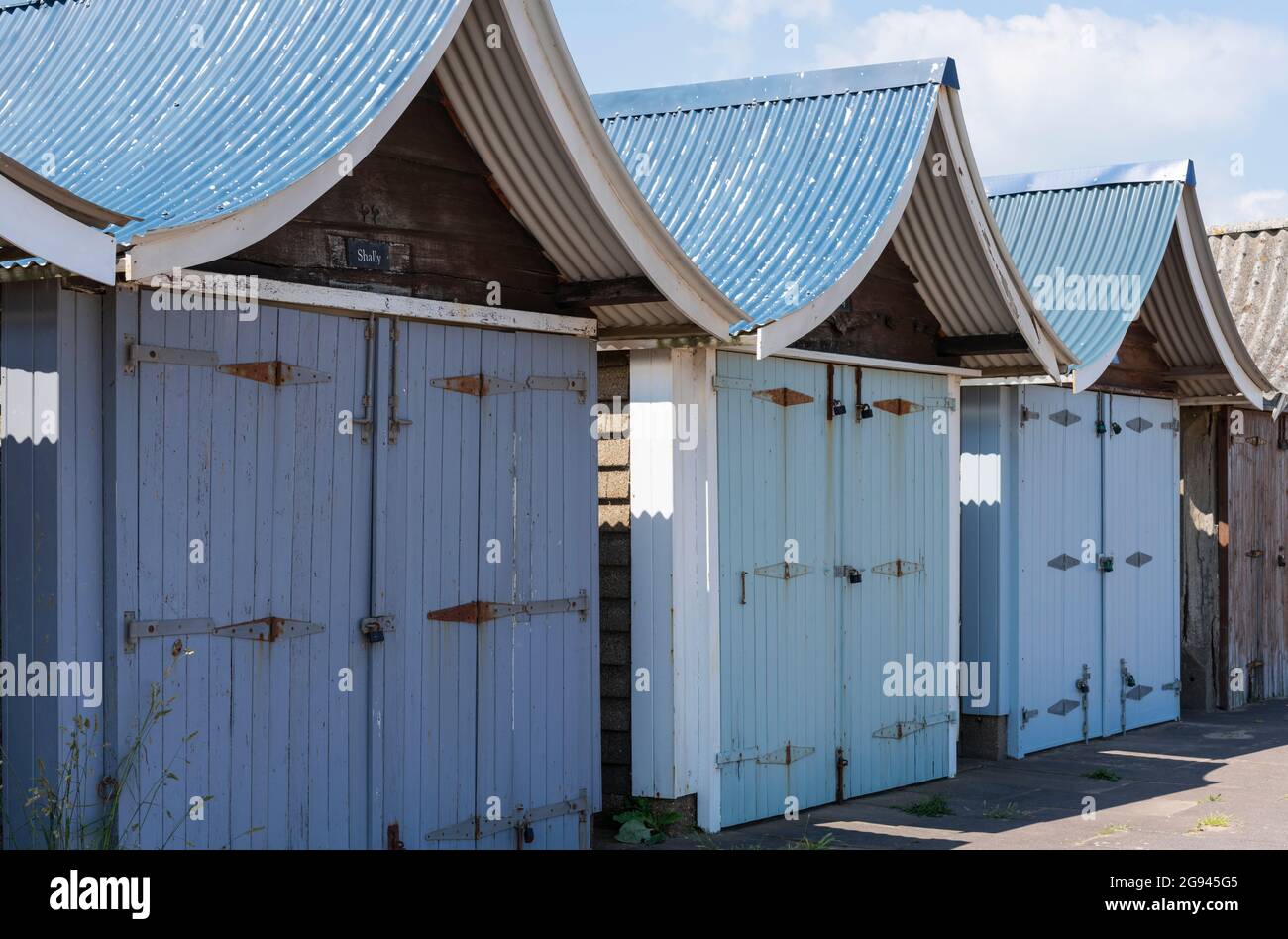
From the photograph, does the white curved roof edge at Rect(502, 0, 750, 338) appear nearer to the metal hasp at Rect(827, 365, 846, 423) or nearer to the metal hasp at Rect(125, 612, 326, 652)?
the metal hasp at Rect(827, 365, 846, 423)

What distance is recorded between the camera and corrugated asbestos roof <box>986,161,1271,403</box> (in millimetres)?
12445

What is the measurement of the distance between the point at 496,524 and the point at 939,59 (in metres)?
4.25

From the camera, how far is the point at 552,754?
800 centimetres

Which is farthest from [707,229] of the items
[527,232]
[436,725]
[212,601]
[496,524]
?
[212,601]

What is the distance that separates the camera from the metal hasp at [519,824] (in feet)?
24.3

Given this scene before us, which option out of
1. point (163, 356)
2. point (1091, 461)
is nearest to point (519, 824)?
point (163, 356)

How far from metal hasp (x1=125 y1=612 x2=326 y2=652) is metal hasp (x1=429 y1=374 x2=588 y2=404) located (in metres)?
1.30

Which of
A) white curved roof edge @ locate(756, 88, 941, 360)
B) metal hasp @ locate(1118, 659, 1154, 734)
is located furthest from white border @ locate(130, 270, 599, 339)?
metal hasp @ locate(1118, 659, 1154, 734)

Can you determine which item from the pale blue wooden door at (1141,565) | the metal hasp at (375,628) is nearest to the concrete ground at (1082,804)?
the pale blue wooden door at (1141,565)


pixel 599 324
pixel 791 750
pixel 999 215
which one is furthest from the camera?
pixel 999 215

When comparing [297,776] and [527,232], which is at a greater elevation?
[527,232]

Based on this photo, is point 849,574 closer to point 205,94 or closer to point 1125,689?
point 1125,689

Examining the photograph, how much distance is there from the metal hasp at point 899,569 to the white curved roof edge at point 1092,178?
163 inches

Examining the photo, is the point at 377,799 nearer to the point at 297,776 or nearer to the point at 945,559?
the point at 297,776
